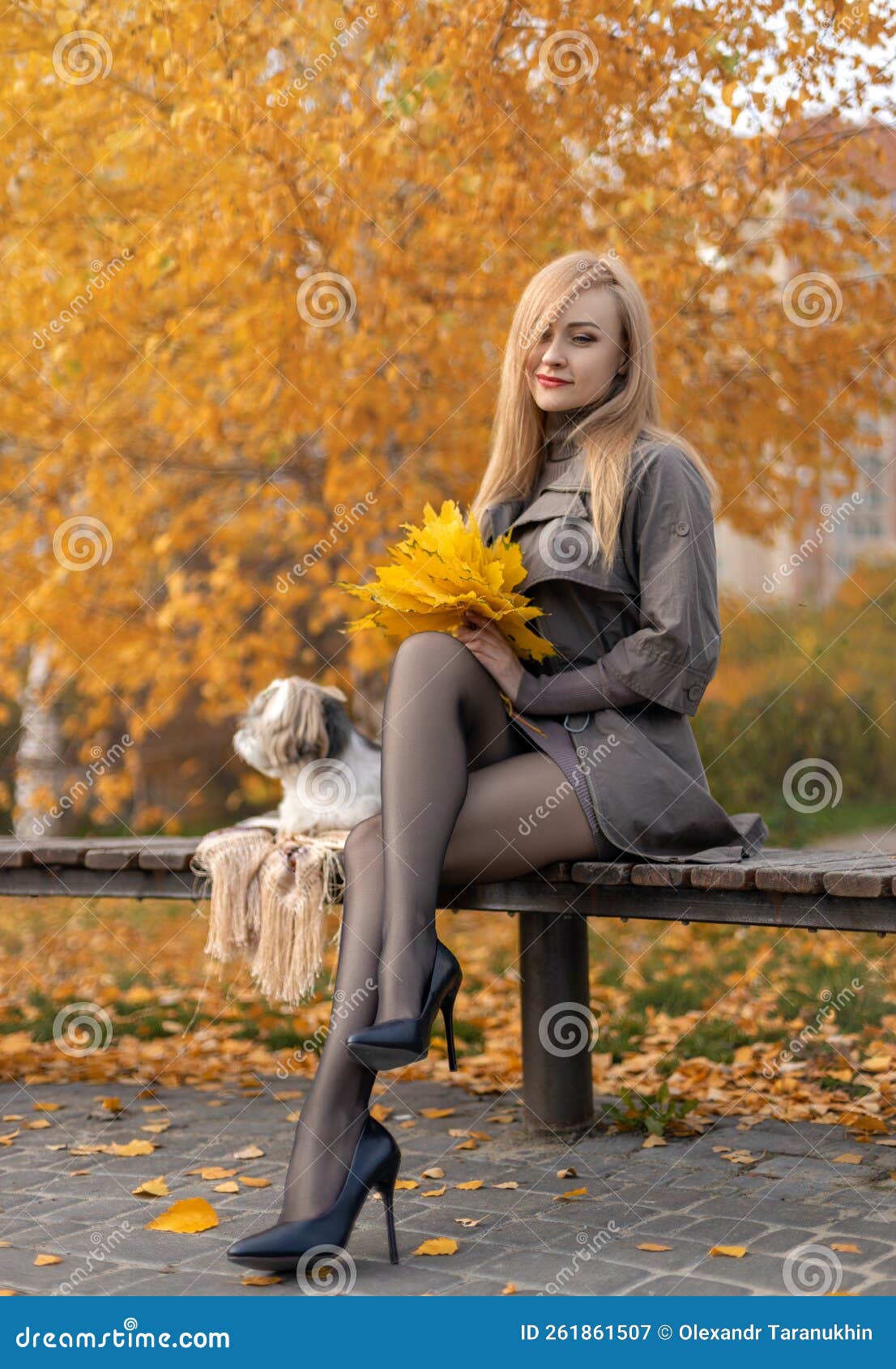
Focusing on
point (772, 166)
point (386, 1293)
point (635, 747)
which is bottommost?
point (386, 1293)

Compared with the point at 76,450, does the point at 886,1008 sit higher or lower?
lower

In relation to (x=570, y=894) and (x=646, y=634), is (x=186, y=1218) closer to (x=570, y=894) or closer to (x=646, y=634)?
(x=570, y=894)

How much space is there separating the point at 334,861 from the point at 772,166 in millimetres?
→ 3281

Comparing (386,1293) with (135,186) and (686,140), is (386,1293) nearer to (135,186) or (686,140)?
(686,140)

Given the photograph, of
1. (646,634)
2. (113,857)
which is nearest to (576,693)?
(646,634)

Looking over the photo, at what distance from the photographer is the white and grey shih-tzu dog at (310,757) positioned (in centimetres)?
383

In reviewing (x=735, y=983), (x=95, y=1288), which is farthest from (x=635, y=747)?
(x=735, y=983)

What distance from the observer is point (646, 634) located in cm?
323

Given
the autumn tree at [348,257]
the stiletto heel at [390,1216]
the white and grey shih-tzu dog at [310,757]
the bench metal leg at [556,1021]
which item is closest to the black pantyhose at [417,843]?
the stiletto heel at [390,1216]

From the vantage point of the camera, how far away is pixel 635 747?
10.6 ft

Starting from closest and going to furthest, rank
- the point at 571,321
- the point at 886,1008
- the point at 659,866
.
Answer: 1. the point at 659,866
2. the point at 571,321
3. the point at 886,1008

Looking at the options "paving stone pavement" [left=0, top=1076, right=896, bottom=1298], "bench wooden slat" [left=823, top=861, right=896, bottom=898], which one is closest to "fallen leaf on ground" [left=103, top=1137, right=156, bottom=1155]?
"paving stone pavement" [left=0, top=1076, right=896, bottom=1298]

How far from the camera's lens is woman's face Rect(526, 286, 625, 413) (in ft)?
11.3

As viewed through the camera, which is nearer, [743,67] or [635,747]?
[635,747]
